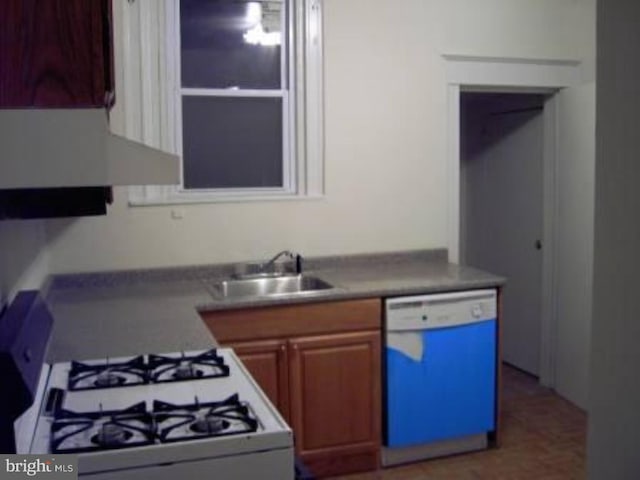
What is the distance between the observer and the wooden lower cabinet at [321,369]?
3.02 metres

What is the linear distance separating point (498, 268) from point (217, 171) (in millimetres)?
2324

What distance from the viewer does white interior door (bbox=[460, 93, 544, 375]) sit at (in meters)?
4.44

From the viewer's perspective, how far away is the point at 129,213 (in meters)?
3.40

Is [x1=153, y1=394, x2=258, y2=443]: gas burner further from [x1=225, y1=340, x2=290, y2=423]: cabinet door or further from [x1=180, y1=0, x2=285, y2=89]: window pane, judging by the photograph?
[x1=180, y1=0, x2=285, y2=89]: window pane

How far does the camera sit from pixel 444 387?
3.29m

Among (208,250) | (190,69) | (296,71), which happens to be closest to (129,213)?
(208,250)

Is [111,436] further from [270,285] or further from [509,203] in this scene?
[509,203]

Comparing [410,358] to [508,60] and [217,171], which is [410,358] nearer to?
[217,171]

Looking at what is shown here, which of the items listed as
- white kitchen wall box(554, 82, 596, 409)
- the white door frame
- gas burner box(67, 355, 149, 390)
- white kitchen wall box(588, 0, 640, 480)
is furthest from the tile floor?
white kitchen wall box(588, 0, 640, 480)

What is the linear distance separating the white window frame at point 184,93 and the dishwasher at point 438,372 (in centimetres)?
95

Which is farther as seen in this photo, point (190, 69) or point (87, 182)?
point (190, 69)

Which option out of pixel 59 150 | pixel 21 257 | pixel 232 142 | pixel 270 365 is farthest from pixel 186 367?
pixel 232 142

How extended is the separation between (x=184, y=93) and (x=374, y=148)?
108cm

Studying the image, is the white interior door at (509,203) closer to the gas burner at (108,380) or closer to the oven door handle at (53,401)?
the gas burner at (108,380)
